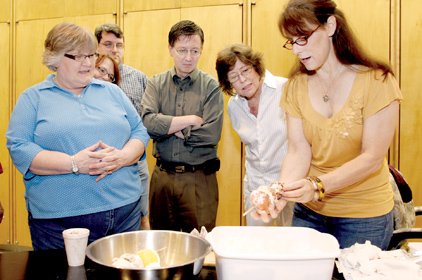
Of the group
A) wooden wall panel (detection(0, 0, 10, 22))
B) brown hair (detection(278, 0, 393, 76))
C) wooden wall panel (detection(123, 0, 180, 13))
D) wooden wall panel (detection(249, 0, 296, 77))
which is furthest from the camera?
wooden wall panel (detection(0, 0, 10, 22))

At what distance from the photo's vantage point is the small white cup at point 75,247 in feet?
4.34

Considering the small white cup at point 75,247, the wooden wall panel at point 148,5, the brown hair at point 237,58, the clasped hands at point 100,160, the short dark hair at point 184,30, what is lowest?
the small white cup at point 75,247

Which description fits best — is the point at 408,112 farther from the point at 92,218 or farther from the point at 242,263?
the point at 242,263

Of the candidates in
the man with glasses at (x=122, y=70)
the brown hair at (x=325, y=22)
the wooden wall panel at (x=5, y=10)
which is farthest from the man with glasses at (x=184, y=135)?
the wooden wall panel at (x=5, y=10)

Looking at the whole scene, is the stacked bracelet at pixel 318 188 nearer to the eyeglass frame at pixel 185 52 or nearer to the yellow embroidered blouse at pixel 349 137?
the yellow embroidered blouse at pixel 349 137

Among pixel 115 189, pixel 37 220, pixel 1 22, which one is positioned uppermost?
pixel 1 22

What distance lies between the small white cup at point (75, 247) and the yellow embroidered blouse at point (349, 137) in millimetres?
874

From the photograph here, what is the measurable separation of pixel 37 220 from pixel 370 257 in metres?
1.32

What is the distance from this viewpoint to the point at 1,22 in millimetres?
4059

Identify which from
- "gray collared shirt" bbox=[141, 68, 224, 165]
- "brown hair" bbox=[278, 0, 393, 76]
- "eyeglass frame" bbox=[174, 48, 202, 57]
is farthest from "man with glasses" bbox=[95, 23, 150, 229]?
"brown hair" bbox=[278, 0, 393, 76]

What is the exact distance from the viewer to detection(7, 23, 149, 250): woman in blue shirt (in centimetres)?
185

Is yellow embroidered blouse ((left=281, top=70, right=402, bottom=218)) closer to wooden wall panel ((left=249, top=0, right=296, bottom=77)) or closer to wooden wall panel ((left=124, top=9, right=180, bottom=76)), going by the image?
wooden wall panel ((left=249, top=0, right=296, bottom=77))

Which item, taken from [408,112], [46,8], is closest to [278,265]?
[408,112]

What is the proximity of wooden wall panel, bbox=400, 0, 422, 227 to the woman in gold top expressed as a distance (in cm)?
165
